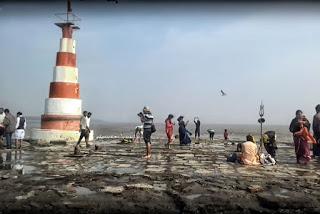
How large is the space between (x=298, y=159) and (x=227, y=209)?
6791mm

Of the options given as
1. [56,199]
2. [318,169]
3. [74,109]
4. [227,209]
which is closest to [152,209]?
[227,209]

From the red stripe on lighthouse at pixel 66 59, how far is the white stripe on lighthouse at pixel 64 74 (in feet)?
0.70

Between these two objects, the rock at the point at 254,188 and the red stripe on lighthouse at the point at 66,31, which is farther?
the red stripe on lighthouse at the point at 66,31

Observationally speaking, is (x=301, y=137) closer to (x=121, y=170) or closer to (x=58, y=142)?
(x=121, y=170)

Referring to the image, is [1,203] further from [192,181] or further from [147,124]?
[147,124]

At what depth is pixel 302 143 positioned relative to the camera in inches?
486

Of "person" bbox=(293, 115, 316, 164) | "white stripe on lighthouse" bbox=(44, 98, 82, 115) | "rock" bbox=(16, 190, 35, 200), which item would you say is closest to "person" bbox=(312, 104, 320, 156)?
"person" bbox=(293, 115, 316, 164)

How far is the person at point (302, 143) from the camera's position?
12.1 metres

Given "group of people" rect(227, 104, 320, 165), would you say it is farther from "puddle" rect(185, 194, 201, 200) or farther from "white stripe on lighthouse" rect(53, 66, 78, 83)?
"white stripe on lighthouse" rect(53, 66, 78, 83)

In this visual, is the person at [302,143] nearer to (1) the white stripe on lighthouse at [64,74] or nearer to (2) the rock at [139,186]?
(2) the rock at [139,186]

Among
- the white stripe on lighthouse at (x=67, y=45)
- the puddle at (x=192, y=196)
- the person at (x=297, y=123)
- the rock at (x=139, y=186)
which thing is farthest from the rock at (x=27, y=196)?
the white stripe on lighthouse at (x=67, y=45)

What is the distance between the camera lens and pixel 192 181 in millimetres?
8047

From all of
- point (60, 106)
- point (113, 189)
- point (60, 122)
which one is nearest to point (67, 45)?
point (60, 106)

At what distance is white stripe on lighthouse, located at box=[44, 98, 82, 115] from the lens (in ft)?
67.4
